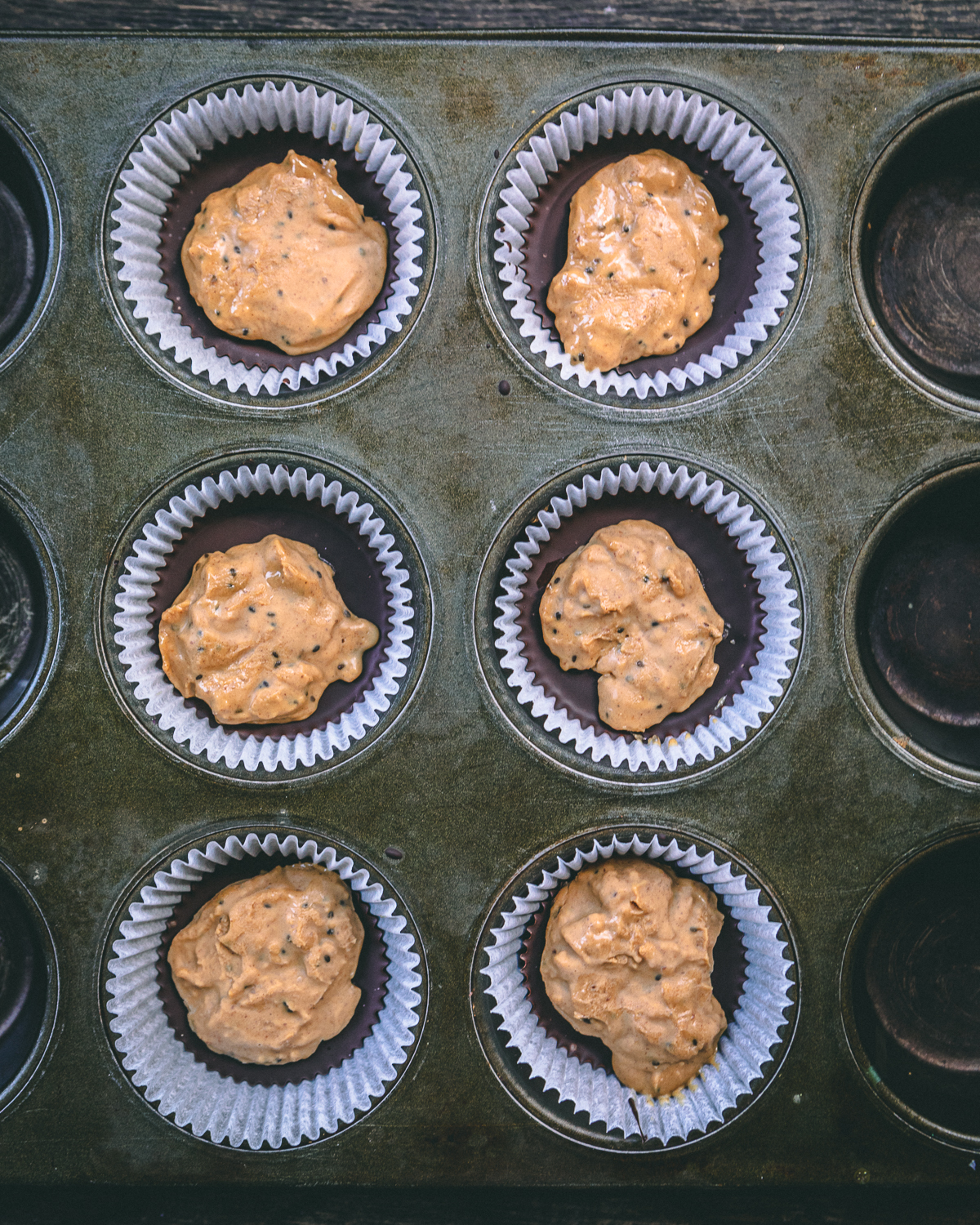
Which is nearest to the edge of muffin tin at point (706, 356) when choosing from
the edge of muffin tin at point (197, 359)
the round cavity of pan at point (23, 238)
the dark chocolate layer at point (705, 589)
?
the edge of muffin tin at point (197, 359)

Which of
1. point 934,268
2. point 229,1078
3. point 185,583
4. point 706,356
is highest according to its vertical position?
point 934,268

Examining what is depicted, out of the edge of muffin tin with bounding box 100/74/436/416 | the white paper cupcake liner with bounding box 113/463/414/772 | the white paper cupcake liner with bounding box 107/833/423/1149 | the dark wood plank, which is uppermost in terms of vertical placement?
the dark wood plank

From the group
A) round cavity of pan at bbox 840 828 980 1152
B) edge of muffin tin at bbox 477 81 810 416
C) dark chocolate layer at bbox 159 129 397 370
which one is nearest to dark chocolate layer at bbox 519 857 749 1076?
round cavity of pan at bbox 840 828 980 1152

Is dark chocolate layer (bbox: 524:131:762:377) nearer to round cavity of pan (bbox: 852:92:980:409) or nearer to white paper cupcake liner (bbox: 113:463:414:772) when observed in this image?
round cavity of pan (bbox: 852:92:980:409)

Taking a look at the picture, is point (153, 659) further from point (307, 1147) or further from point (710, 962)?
point (710, 962)

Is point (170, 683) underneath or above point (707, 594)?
underneath

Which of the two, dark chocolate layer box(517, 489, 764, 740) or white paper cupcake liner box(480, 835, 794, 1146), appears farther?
dark chocolate layer box(517, 489, 764, 740)

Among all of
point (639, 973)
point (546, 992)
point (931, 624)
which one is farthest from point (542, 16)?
point (546, 992)

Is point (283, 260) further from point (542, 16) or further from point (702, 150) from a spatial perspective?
point (702, 150)
